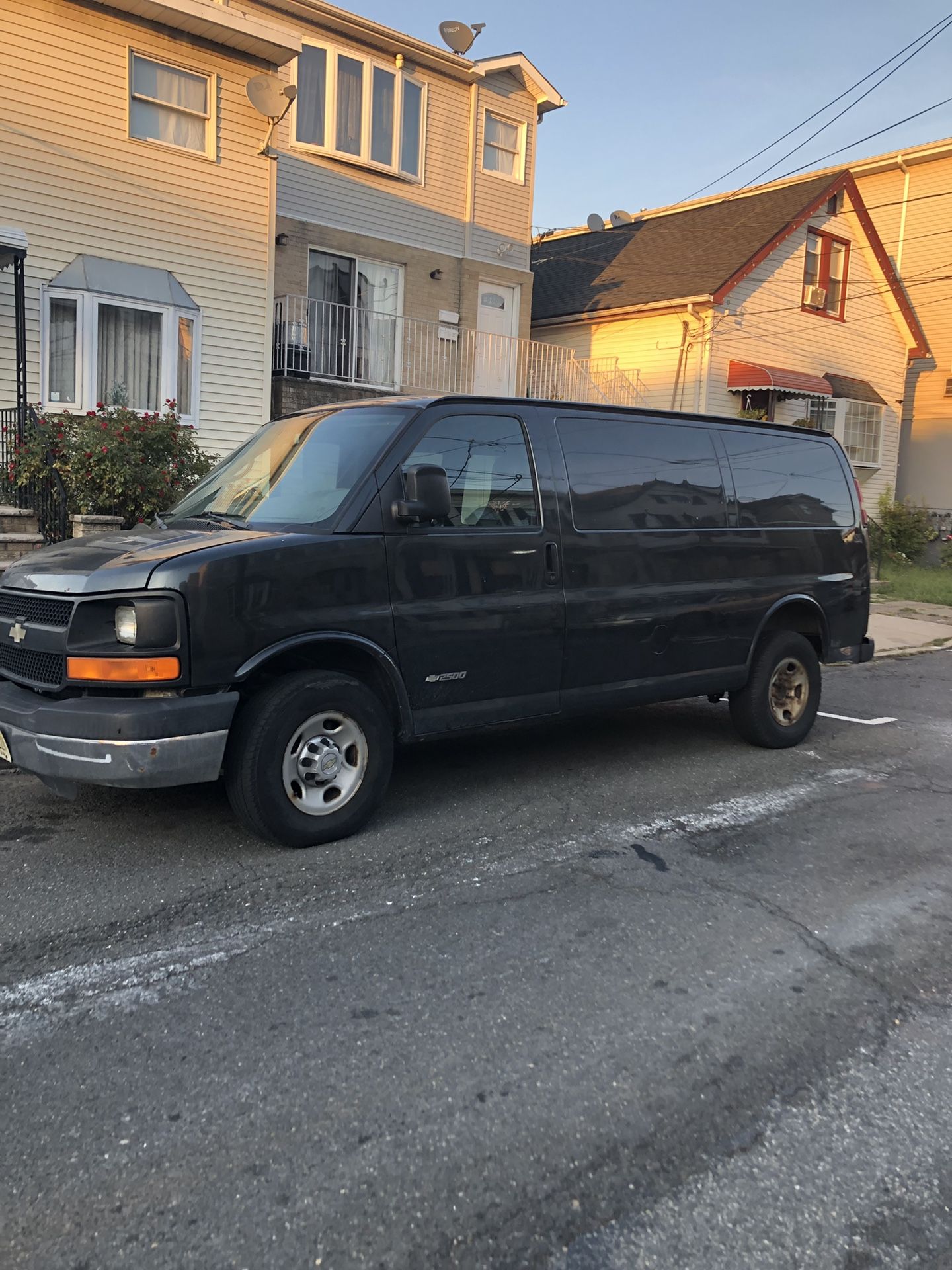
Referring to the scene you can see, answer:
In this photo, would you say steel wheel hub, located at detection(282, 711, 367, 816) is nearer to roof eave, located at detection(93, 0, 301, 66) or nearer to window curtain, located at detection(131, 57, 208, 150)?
window curtain, located at detection(131, 57, 208, 150)

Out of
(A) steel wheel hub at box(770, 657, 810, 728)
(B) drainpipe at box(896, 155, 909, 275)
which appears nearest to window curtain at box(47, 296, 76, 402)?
(A) steel wheel hub at box(770, 657, 810, 728)

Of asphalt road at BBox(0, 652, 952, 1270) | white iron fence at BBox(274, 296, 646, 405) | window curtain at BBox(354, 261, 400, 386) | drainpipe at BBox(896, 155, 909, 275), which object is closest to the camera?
asphalt road at BBox(0, 652, 952, 1270)

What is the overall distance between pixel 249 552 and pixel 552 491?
177cm

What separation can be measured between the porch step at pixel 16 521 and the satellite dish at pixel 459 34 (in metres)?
12.3

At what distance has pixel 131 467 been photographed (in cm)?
1025

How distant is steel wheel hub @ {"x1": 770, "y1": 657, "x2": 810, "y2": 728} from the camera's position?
22.4 feet

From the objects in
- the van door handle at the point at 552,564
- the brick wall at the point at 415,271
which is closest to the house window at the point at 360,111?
the brick wall at the point at 415,271

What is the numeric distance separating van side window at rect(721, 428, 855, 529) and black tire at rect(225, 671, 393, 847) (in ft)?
9.72

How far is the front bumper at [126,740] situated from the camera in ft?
13.4

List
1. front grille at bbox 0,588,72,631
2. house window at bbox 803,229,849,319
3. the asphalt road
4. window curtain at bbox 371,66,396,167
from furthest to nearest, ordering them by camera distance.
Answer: house window at bbox 803,229,849,319
window curtain at bbox 371,66,396,167
front grille at bbox 0,588,72,631
the asphalt road

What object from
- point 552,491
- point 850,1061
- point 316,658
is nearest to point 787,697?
point 552,491

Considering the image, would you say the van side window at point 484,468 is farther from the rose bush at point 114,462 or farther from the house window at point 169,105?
the house window at point 169,105

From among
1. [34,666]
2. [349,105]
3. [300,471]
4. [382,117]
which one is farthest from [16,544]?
[382,117]

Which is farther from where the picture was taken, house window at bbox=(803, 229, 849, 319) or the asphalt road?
house window at bbox=(803, 229, 849, 319)
